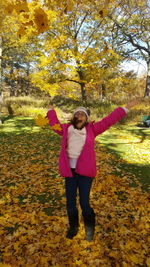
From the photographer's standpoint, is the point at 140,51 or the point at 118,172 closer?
the point at 118,172

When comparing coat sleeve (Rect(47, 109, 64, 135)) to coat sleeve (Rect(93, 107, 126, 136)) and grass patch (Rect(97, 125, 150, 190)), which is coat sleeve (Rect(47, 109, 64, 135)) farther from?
grass patch (Rect(97, 125, 150, 190))

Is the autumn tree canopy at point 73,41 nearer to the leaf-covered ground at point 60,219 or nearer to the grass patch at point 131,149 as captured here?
the grass patch at point 131,149

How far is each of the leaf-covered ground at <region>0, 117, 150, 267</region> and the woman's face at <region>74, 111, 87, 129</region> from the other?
1.86 m

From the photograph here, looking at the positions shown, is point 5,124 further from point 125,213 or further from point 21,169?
point 125,213

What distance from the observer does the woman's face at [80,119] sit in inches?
113

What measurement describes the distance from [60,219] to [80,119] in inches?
80.1

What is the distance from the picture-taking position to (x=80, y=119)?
288 centimetres

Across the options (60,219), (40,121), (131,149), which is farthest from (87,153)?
(131,149)

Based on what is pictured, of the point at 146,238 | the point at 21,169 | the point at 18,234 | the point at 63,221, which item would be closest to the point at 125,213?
the point at 146,238

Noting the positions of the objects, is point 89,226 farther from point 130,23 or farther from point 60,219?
point 130,23

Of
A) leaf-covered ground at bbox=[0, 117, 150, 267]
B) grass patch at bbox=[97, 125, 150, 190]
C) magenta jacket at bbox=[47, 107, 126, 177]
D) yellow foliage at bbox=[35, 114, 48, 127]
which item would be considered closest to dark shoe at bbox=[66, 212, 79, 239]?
leaf-covered ground at bbox=[0, 117, 150, 267]

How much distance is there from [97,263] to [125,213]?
134cm

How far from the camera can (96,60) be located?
11.1 m

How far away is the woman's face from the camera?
2.88 metres
